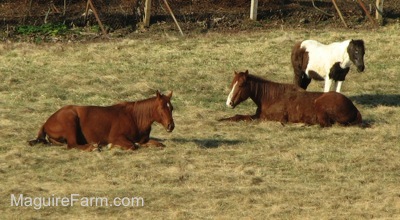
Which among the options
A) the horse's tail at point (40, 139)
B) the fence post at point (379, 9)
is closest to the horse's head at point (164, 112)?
the horse's tail at point (40, 139)

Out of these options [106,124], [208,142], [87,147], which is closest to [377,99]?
[208,142]

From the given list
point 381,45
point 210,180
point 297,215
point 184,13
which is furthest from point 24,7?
point 297,215

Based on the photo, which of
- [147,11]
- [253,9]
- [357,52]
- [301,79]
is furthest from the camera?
[253,9]

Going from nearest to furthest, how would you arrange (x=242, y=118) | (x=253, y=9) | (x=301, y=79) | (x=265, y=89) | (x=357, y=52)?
(x=242, y=118) < (x=265, y=89) < (x=357, y=52) < (x=301, y=79) < (x=253, y=9)

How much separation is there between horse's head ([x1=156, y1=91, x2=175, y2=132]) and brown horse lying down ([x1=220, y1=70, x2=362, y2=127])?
3189 mm

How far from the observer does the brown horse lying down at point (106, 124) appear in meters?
16.8

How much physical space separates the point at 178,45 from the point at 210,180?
12.1 metres

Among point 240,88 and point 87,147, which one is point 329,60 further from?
point 87,147

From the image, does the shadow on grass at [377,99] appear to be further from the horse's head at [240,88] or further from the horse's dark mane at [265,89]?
the horse's head at [240,88]

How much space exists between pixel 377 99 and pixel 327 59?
5.15 ft

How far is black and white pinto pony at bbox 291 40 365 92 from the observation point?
21484mm

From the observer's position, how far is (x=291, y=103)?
771 inches

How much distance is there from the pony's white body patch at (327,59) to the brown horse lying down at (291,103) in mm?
1998

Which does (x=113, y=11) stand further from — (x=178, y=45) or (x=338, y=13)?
(x=338, y=13)
